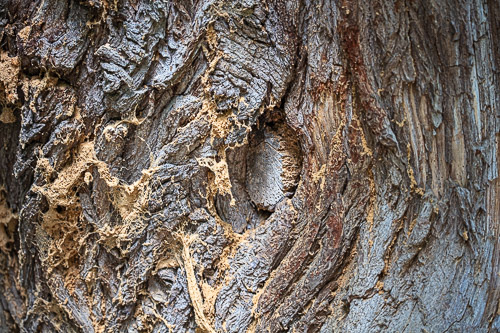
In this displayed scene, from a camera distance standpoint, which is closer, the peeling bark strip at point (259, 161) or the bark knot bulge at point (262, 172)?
the peeling bark strip at point (259, 161)

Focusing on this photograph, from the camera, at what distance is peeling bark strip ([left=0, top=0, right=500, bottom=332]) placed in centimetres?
108

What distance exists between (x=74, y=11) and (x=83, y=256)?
66cm

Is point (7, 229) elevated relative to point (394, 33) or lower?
lower

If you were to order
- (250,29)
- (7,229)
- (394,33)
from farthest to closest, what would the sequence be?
1. (7,229)
2. (250,29)
3. (394,33)

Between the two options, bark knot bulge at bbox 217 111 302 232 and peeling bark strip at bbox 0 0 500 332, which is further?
bark knot bulge at bbox 217 111 302 232

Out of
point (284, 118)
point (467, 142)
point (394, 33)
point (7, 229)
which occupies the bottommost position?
point (7, 229)

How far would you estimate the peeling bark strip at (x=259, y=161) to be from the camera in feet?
3.54

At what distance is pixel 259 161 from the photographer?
48.3 inches

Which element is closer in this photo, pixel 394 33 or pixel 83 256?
pixel 394 33

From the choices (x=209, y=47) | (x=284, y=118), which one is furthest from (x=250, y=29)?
(x=284, y=118)

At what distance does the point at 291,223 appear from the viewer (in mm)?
1166

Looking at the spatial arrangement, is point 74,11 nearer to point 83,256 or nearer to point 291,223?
point 83,256

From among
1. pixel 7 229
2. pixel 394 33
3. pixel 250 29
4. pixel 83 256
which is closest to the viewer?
pixel 394 33

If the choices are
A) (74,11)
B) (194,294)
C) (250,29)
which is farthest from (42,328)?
(250,29)
